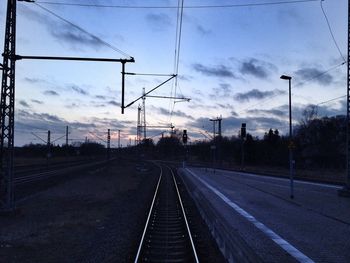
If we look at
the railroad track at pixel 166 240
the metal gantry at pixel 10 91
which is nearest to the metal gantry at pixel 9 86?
the metal gantry at pixel 10 91

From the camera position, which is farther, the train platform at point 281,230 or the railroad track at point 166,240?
the railroad track at point 166,240

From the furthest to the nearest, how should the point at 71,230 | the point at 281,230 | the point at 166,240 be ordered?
the point at 71,230, the point at 166,240, the point at 281,230

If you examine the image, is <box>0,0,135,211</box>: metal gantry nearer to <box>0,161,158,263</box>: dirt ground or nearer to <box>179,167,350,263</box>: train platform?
<box>0,161,158,263</box>: dirt ground

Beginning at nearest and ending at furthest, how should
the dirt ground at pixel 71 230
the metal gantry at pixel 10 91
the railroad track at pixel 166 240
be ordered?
the railroad track at pixel 166 240 < the dirt ground at pixel 71 230 < the metal gantry at pixel 10 91

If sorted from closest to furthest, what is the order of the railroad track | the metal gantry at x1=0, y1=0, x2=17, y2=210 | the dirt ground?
1. the railroad track
2. the dirt ground
3. the metal gantry at x1=0, y1=0, x2=17, y2=210

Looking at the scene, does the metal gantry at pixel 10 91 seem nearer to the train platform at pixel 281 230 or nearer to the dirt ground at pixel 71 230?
the dirt ground at pixel 71 230

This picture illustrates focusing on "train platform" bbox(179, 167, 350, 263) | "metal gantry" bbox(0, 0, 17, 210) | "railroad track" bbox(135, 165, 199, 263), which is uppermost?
"metal gantry" bbox(0, 0, 17, 210)

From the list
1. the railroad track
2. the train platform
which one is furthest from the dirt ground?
the train platform

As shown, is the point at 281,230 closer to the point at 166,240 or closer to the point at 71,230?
the point at 166,240

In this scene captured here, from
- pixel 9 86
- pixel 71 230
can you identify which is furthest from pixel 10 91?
pixel 71 230

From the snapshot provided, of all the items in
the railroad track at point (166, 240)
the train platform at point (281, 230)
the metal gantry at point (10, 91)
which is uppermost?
the metal gantry at point (10, 91)

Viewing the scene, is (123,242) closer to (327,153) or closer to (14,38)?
(14,38)

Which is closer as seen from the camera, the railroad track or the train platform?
the train platform

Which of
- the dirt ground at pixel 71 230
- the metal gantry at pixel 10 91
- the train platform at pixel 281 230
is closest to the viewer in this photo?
the train platform at pixel 281 230
